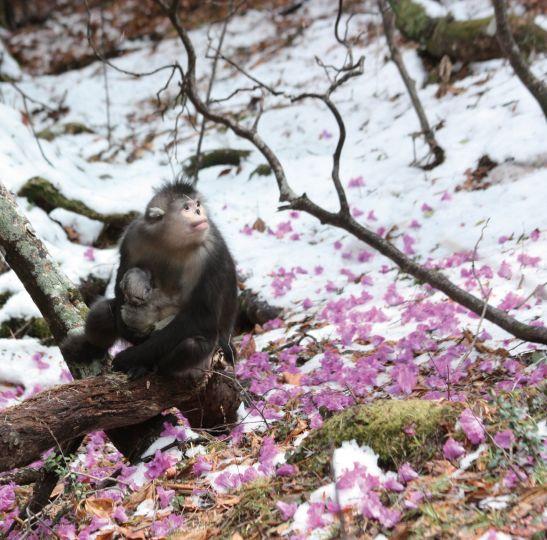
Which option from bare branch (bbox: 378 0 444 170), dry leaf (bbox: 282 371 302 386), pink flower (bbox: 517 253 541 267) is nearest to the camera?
dry leaf (bbox: 282 371 302 386)

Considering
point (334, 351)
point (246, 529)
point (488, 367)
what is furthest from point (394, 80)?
point (246, 529)

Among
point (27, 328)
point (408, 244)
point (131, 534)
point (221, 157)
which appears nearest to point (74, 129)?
point (221, 157)

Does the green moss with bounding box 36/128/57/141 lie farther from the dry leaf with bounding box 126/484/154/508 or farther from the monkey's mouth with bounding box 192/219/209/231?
the dry leaf with bounding box 126/484/154/508

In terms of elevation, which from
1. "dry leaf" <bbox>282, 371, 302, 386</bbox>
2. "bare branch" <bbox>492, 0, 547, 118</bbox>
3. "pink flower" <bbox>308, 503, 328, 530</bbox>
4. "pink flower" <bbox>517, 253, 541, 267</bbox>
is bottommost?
"dry leaf" <bbox>282, 371, 302, 386</bbox>

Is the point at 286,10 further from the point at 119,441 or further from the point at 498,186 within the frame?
the point at 119,441

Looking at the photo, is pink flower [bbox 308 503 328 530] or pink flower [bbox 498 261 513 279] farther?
pink flower [bbox 498 261 513 279]

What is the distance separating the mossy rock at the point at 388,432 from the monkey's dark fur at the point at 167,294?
0.86 m

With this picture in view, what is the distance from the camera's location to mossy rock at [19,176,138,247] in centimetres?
705

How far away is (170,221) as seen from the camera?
3.53 meters

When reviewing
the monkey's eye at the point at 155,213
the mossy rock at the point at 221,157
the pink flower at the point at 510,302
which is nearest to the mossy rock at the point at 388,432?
the monkey's eye at the point at 155,213

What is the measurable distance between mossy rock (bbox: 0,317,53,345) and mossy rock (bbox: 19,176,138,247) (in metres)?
1.44

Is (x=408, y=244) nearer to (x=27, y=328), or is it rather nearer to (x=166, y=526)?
(x=27, y=328)

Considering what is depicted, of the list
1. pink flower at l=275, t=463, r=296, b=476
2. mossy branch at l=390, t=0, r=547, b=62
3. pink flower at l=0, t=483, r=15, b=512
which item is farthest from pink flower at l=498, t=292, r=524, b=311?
mossy branch at l=390, t=0, r=547, b=62

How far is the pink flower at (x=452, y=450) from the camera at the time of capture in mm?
2488
